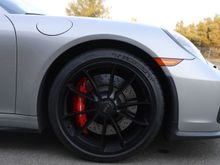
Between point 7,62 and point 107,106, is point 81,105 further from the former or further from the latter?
point 7,62

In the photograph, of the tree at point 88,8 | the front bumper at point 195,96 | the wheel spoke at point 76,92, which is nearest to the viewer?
the front bumper at point 195,96

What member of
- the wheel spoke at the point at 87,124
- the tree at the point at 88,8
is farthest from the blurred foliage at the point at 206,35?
the wheel spoke at the point at 87,124

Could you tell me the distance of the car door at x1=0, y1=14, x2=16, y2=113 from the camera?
2533 millimetres

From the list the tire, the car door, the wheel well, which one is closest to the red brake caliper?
the tire

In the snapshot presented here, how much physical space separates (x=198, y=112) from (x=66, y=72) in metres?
0.97

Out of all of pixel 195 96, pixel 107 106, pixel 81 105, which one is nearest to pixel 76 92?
pixel 81 105

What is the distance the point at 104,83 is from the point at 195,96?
66cm

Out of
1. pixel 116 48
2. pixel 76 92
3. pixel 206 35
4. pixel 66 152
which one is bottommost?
pixel 206 35

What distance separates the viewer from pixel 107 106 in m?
2.58

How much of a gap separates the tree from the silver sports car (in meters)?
Answer: 27.6

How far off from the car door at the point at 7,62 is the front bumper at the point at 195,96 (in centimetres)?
110

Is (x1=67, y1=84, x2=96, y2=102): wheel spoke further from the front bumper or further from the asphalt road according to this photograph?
the front bumper

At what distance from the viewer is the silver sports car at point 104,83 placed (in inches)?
98.5

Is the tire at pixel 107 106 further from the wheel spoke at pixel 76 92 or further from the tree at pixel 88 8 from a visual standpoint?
the tree at pixel 88 8
